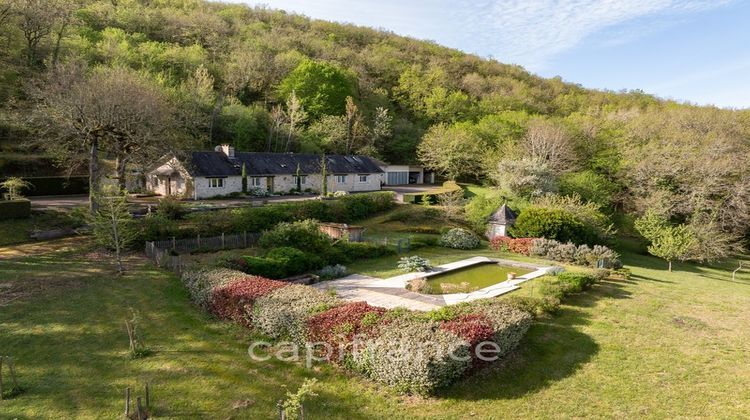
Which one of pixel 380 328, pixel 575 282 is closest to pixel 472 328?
pixel 380 328

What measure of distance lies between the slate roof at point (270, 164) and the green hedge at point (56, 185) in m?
9.24

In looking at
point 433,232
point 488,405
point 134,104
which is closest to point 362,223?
point 433,232

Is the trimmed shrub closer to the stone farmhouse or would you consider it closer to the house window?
the stone farmhouse

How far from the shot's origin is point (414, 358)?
9859mm

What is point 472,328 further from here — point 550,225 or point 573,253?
point 550,225

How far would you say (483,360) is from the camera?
36.8 ft

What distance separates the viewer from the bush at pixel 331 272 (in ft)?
64.2

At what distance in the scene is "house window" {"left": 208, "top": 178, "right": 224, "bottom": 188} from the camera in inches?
1506

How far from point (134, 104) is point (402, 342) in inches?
1059

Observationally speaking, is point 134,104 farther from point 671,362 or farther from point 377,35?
point 377,35

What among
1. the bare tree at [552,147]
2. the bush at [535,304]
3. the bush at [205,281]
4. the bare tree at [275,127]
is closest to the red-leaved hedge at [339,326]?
the bush at [205,281]

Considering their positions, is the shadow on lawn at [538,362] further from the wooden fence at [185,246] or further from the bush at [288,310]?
the wooden fence at [185,246]

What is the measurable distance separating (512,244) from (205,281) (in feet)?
65.9

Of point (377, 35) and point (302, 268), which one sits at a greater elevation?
point (377, 35)
